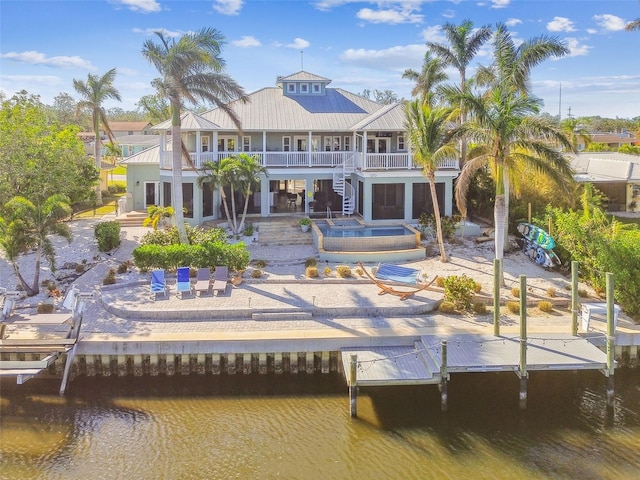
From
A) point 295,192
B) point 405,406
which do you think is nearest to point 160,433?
point 405,406

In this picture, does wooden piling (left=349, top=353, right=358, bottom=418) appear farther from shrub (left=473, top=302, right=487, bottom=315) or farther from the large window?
the large window

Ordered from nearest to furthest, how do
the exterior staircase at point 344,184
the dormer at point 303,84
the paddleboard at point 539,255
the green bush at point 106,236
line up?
the paddleboard at point 539,255 → the green bush at point 106,236 → the exterior staircase at point 344,184 → the dormer at point 303,84

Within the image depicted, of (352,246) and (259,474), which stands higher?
(352,246)

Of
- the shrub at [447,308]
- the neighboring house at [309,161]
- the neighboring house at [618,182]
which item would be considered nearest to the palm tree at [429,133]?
the neighboring house at [309,161]

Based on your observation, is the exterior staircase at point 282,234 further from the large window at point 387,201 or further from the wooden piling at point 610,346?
the wooden piling at point 610,346

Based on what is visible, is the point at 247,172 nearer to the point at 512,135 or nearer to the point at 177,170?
the point at 177,170

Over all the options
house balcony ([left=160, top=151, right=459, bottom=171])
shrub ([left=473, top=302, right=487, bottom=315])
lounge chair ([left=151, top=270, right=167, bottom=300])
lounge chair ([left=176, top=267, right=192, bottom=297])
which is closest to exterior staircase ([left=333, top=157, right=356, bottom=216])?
house balcony ([left=160, top=151, right=459, bottom=171])

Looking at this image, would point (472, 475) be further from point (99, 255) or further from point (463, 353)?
point (99, 255)

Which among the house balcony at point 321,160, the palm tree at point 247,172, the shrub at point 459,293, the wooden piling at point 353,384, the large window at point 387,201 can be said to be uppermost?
the house balcony at point 321,160
